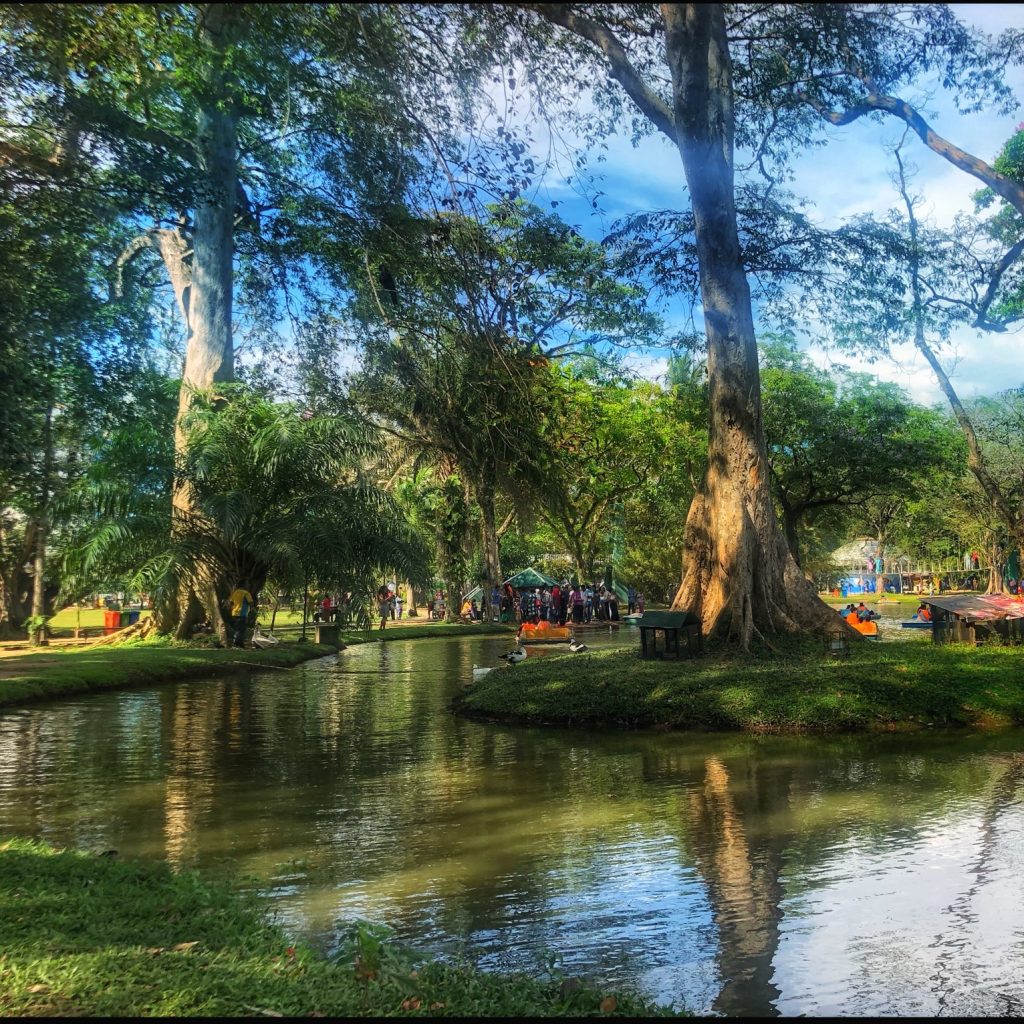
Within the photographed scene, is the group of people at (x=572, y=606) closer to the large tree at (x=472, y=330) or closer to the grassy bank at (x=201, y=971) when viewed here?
the large tree at (x=472, y=330)

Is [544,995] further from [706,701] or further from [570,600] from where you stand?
[570,600]

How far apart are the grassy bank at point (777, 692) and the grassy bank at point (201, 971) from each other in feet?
26.6

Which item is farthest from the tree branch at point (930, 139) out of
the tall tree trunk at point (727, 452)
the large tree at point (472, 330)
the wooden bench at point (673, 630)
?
the wooden bench at point (673, 630)

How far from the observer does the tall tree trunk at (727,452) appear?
49.7 feet

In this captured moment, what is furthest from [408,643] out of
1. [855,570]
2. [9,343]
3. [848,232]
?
[855,570]

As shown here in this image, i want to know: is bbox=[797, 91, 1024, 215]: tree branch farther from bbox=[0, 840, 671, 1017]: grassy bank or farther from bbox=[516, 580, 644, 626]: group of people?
bbox=[516, 580, 644, 626]: group of people

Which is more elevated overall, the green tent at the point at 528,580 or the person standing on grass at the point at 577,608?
the green tent at the point at 528,580

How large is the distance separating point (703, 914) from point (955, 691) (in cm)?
804

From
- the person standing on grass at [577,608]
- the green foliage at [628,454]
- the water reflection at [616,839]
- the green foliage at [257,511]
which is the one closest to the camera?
→ the water reflection at [616,839]

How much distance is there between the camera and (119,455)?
22.0 metres

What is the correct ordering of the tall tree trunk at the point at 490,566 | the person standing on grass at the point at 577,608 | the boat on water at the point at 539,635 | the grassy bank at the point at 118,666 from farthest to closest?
1. the person standing on grass at the point at 577,608
2. the tall tree trunk at the point at 490,566
3. the boat on water at the point at 539,635
4. the grassy bank at the point at 118,666

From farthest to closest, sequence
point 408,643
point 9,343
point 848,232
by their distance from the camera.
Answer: point 408,643
point 848,232
point 9,343

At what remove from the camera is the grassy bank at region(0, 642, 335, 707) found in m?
16.1

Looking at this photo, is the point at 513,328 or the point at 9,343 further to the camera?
the point at 9,343
